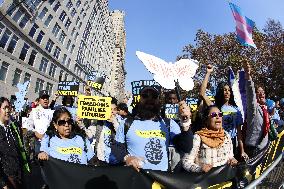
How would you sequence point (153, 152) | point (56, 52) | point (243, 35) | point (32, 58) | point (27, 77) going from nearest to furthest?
point (153, 152) < point (243, 35) < point (27, 77) < point (32, 58) < point (56, 52)

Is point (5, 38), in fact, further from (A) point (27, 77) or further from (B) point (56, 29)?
(B) point (56, 29)

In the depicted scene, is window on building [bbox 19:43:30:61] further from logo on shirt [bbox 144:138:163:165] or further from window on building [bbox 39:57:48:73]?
logo on shirt [bbox 144:138:163:165]

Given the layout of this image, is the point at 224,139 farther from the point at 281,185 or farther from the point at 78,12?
the point at 78,12

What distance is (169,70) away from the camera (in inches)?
206

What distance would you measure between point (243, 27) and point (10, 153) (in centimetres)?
408

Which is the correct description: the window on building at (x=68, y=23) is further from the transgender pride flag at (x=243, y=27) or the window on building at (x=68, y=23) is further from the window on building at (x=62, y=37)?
the transgender pride flag at (x=243, y=27)

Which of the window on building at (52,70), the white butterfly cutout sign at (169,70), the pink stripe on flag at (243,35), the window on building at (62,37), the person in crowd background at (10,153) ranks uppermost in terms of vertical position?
the window on building at (62,37)

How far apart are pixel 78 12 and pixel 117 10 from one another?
302 feet

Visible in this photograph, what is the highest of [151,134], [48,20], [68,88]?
[48,20]

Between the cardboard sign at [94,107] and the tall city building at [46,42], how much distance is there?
54.3ft

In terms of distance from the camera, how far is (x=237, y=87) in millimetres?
5793

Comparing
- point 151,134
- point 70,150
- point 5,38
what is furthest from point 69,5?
point 151,134

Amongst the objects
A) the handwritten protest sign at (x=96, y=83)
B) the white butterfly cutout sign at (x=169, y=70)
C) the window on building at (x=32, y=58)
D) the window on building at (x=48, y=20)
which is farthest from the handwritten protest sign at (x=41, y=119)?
the window on building at (x=48, y=20)

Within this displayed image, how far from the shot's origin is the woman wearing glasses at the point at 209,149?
4.45 metres
